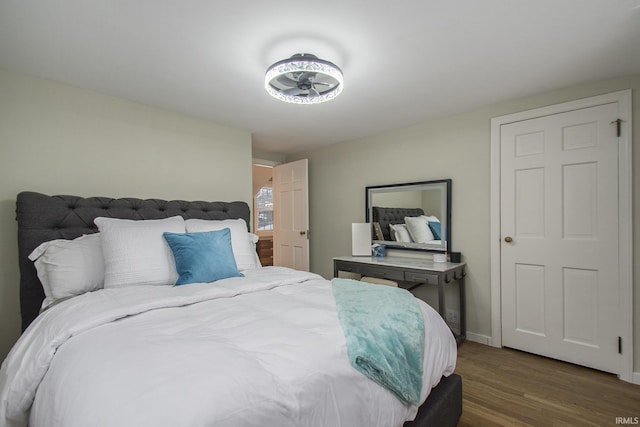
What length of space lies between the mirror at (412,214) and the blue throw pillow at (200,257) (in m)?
2.05

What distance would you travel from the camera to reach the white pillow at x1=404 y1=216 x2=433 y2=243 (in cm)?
319

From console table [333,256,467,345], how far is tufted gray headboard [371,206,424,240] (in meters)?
0.39

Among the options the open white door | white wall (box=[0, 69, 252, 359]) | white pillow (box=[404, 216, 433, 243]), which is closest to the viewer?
white wall (box=[0, 69, 252, 359])

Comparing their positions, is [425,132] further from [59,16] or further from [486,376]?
[59,16]

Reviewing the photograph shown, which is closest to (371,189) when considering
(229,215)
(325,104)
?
(325,104)

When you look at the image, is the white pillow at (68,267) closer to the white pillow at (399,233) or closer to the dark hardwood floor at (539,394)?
the dark hardwood floor at (539,394)

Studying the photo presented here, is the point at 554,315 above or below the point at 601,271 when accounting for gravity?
below

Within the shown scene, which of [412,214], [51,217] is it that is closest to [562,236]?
[412,214]

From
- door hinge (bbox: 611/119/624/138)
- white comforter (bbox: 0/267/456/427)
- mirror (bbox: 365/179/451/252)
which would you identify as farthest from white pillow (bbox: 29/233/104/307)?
door hinge (bbox: 611/119/624/138)

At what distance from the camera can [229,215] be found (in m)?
2.98

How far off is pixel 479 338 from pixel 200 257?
268cm

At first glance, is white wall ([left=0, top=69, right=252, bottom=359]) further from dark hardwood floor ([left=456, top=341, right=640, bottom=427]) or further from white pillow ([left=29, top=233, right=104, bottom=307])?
dark hardwood floor ([left=456, top=341, right=640, bottom=427])

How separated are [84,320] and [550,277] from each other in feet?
10.4

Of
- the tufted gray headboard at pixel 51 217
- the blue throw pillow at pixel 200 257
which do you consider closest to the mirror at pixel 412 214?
the blue throw pillow at pixel 200 257
